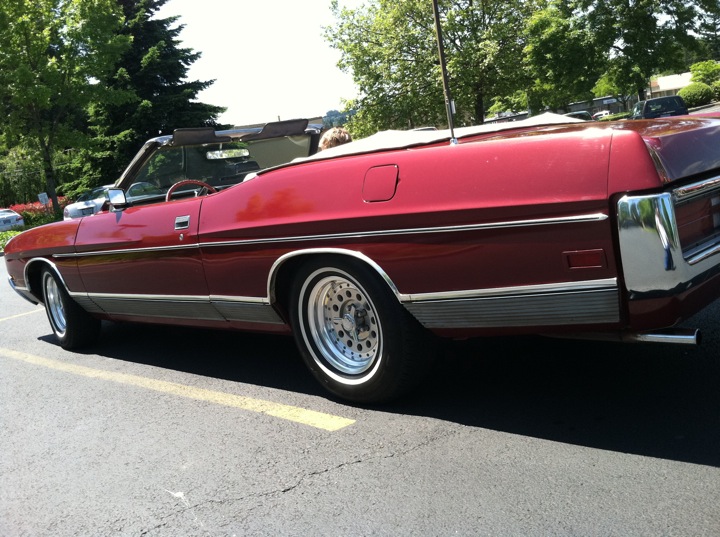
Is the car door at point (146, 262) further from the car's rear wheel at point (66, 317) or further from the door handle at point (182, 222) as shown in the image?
the car's rear wheel at point (66, 317)

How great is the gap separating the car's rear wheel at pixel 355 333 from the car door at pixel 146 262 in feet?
2.41

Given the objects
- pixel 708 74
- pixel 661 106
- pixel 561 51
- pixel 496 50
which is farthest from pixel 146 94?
pixel 708 74

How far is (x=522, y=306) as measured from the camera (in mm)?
2943

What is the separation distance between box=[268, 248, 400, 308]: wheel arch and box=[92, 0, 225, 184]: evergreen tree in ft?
91.7

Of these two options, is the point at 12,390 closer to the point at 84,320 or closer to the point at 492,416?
the point at 84,320

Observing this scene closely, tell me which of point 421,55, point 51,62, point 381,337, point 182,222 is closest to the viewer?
point 381,337

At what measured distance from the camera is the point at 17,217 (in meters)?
27.6

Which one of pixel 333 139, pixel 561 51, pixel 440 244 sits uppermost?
pixel 561 51

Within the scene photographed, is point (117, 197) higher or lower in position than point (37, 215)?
higher

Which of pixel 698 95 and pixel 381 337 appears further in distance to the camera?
pixel 698 95

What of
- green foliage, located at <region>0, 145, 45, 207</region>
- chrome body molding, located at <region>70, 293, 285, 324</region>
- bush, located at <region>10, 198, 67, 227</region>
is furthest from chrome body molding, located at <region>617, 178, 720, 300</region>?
green foliage, located at <region>0, 145, 45, 207</region>

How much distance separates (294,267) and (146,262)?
1219 mm

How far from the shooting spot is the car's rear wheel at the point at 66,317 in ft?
18.5

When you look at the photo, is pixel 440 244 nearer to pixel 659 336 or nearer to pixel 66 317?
pixel 659 336
